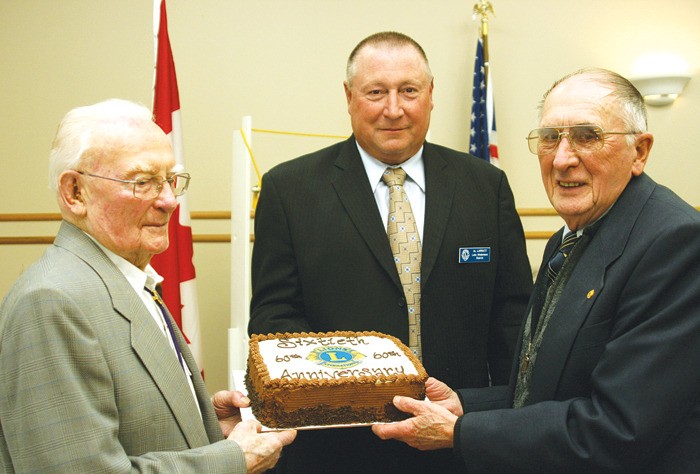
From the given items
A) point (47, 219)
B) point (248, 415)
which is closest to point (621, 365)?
point (248, 415)

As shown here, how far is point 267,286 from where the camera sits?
250 centimetres

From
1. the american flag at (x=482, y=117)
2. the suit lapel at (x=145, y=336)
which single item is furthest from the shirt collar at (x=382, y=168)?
the american flag at (x=482, y=117)

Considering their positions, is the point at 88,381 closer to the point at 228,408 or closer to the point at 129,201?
the point at 129,201

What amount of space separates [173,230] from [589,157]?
248 cm

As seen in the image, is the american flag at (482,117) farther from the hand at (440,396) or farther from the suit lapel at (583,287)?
the suit lapel at (583,287)

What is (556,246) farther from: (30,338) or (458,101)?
(458,101)

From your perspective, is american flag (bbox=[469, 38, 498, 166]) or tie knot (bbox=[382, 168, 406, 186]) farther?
american flag (bbox=[469, 38, 498, 166])

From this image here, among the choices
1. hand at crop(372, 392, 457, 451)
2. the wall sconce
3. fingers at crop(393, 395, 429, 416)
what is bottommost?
hand at crop(372, 392, 457, 451)

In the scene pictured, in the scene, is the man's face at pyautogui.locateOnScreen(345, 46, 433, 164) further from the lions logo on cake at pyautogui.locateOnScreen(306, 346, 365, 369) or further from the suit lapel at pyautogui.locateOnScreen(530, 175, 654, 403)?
the suit lapel at pyautogui.locateOnScreen(530, 175, 654, 403)

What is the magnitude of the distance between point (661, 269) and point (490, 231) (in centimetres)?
105

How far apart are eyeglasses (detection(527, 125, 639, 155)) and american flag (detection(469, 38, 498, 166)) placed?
2.70 meters

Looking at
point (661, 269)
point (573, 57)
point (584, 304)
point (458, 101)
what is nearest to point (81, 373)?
point (584, 304)

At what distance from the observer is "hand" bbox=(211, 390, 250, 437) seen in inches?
81.6

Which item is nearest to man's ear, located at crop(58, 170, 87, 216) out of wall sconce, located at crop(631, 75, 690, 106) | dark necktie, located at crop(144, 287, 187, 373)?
dark necktie, located at crop(144, 287, 187, 373)
